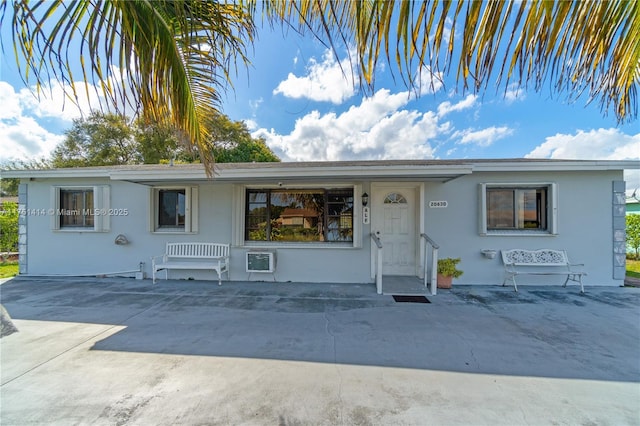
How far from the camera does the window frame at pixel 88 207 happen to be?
6.47 meters

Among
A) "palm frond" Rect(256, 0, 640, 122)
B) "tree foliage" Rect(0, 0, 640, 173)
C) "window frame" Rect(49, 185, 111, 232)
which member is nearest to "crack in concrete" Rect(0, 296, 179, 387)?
"tree foliage" Rect(0, 0, 640, 173)

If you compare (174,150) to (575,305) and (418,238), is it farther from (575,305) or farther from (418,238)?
(575,305)

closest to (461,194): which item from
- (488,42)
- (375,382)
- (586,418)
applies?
(586,418)

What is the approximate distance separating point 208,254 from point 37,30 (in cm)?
548

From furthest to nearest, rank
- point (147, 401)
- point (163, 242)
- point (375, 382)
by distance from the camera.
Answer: point (163, 242) < point (375, 382) < point (147, 401)

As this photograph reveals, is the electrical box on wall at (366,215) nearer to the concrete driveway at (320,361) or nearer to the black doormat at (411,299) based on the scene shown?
the black doormat at (411,299)

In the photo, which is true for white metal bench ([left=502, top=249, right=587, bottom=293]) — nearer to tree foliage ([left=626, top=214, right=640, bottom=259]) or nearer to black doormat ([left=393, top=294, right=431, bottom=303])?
black doormat ([left=393, top=294, right=431, bottom=303])

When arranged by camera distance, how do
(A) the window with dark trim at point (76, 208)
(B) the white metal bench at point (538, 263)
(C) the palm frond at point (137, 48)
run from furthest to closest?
(A) the window with dark trim at point (76, 208)
(B) the white metal bench at point (538, 263)
(C) the palm frond at point (137, 48)

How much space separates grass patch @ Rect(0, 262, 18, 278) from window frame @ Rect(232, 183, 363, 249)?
6.39m

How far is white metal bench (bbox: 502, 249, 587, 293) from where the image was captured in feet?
18.4

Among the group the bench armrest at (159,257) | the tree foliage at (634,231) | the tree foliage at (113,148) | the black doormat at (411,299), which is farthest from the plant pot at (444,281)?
the tree foliage at (113,148)

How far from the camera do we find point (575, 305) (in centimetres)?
454

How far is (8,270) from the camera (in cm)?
741

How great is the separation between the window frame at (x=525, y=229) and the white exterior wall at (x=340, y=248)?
98mm
